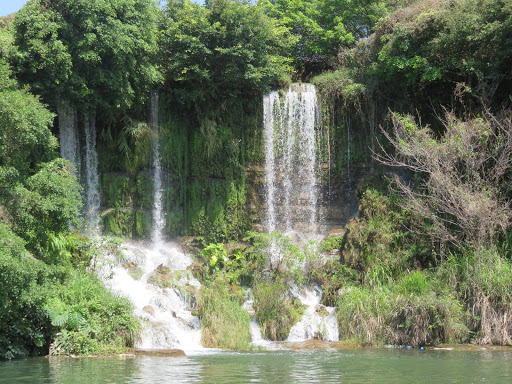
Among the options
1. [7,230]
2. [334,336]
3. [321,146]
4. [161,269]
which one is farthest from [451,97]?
[7,230]

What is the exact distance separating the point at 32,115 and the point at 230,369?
7.41 m

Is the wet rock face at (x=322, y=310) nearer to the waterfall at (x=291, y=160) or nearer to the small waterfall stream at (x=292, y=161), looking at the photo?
the small waterfall stream at (x=292, y=161)

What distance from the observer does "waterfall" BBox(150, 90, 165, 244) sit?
67.8ft

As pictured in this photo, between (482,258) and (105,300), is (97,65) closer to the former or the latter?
(105,300)

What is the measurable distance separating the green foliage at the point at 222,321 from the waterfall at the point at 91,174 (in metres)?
5.85

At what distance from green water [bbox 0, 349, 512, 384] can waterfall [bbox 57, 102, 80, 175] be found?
9132mm

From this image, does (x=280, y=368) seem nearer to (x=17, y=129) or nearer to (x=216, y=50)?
(x=17, y=129)

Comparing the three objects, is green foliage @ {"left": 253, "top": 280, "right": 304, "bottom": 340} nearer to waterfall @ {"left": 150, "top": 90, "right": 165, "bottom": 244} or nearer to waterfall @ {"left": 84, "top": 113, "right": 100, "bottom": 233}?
waterfall @ {"left": 150, "top": 90, "right": 165, "bottom": 244}

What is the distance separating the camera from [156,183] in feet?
68.9

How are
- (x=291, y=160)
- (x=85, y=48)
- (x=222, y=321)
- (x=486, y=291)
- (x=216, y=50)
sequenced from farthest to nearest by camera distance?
(x=291, y=160) < (x=216, y=50) < (x=85, y=48) < (x=222, y=321) < (x=486, y=291)

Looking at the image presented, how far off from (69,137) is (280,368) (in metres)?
12.3

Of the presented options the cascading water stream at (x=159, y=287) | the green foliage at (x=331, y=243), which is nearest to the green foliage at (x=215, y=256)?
the cascading water stream at (x=159, y=287)

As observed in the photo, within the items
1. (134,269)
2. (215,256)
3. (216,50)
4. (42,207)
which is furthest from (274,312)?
(216,50)

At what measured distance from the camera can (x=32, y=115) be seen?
13.8 metres
